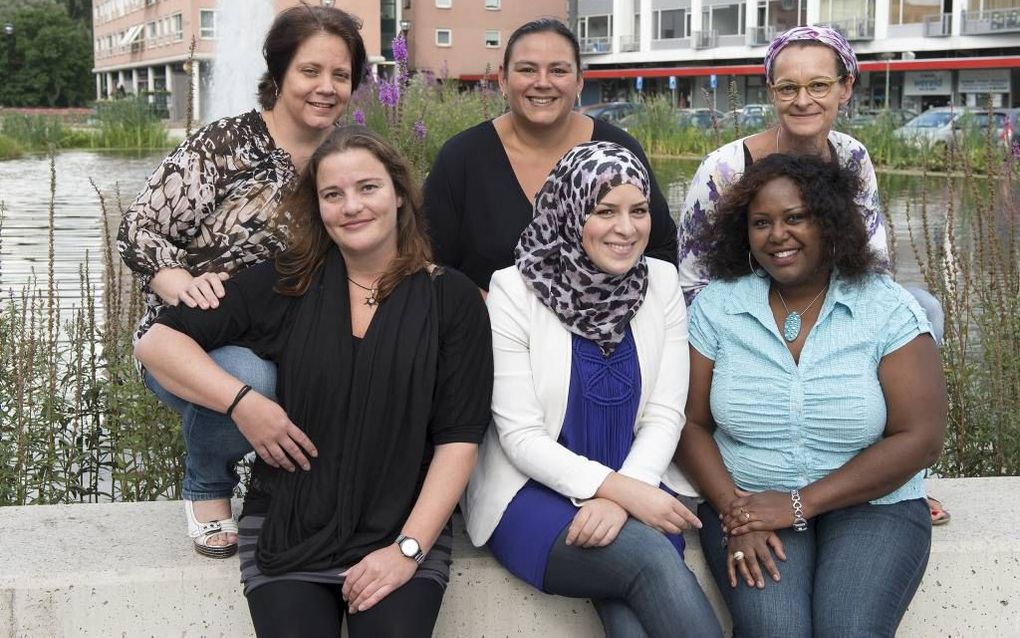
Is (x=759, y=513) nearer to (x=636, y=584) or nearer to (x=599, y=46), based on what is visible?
(x=636, y=584)

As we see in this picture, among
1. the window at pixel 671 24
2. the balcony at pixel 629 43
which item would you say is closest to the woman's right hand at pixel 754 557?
the window at pixel 671 24

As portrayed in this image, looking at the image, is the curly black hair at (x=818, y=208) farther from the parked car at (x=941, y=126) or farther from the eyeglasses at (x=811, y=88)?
the parked car at (x=941, y=126)

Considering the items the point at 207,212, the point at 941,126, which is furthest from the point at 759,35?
Result: the point at 207,212

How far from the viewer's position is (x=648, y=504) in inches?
109

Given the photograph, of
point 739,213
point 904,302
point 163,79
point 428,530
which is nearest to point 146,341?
point 428,530

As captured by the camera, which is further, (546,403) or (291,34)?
(291,34)

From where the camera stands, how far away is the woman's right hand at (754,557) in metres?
2.76

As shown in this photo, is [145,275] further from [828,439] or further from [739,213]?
[828,439]

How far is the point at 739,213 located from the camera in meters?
3.05

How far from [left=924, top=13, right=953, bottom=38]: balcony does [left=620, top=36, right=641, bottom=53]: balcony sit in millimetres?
15231

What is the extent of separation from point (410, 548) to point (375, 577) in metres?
0.12

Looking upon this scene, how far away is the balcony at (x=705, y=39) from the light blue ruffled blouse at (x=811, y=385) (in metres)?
50.9

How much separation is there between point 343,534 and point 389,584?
18 cm

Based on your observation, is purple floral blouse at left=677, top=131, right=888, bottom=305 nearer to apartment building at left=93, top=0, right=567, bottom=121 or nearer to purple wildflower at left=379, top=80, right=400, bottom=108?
purple wildflower at left=379, top=80, right=400, bottom=108
